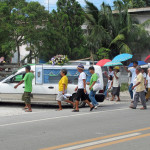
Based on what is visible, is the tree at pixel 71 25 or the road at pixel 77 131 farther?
the tree at pixel 71 25

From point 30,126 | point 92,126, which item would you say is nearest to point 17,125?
point 30,126

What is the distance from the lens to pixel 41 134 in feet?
26.8

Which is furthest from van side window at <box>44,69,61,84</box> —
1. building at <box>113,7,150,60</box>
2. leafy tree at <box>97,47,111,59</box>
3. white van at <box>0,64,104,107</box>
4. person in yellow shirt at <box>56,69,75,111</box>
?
building at <box>113,7,150,60</box>

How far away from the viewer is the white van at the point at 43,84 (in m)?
13.8

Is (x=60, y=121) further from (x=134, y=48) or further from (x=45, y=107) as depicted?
(x=134, y=48)

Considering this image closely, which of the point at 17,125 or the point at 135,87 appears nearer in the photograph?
the point at 17,125

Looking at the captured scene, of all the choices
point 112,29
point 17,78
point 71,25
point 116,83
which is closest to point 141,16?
point 112,29

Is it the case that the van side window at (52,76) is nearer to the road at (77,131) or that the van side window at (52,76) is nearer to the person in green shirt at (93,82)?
the person in green shirt at (93,82)

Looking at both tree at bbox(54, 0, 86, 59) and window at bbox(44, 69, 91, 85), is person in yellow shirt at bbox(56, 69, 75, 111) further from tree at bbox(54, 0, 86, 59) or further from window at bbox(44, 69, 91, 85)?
tree at bbox(54, 0, 86, 59)

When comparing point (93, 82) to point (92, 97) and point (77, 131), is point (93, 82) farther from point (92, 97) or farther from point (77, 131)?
point (77, 131)

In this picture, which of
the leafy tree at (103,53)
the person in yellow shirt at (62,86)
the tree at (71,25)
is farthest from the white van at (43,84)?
the leafy tree at (103,53)

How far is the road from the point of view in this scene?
275 inches

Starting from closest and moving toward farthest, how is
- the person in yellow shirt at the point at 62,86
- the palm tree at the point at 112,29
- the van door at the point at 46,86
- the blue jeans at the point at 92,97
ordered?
the person in yellow shirt at the point at 62,86, the blue jeans at the point at 92,97, the van door at the point at 46,86, the palm tree at the point at 112,29

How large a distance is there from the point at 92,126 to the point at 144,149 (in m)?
2.84
